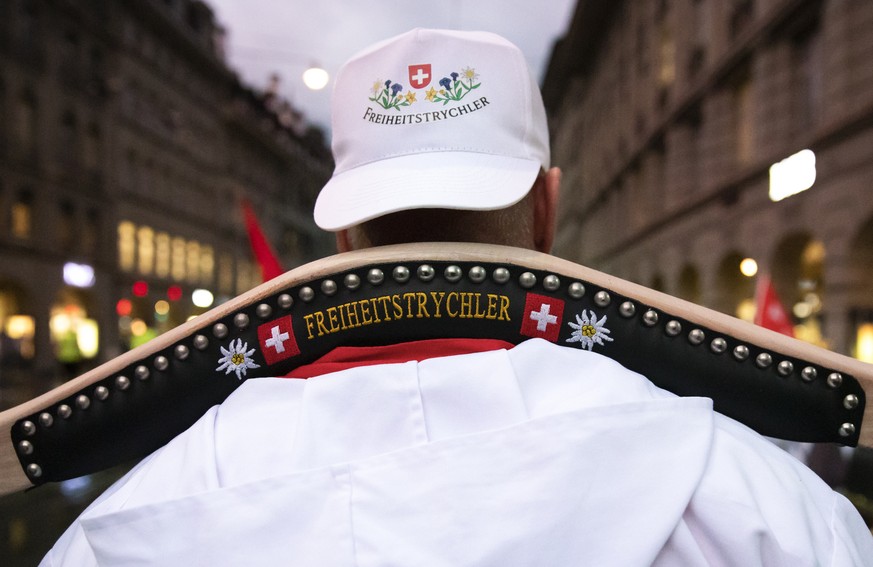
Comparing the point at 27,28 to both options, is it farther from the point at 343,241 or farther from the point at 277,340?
the point at 277,340

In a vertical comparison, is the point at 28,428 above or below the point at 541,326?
below

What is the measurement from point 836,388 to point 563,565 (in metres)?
0.57

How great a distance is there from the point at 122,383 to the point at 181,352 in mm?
125

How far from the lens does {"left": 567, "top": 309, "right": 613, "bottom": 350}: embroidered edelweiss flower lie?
107cm

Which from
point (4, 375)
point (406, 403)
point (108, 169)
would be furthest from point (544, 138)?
point (108, 169)

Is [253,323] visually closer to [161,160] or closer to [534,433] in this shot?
[534,433]

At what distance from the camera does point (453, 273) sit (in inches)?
41.2

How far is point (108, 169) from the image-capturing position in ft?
90.4

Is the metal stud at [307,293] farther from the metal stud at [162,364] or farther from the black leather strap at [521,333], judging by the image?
the metal stud at [162,364]

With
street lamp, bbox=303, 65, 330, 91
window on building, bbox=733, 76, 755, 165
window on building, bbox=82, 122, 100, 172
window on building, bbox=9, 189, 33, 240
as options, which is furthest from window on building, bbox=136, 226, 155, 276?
window on building, bbox=733, 76, 755, 165

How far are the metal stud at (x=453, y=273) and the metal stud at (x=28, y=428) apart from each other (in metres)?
0.79

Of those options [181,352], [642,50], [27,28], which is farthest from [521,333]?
[27,28]

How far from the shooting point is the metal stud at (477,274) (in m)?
1.05

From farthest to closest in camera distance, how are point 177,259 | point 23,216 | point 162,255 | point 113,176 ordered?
point 177,259 → point 162,255 → point 113,176 → point 23,216
